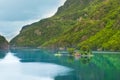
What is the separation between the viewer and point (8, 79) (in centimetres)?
11681

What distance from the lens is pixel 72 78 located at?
11425cm

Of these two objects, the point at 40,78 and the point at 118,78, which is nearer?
the point at 118,78

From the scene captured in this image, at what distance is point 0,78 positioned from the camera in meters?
→ 120

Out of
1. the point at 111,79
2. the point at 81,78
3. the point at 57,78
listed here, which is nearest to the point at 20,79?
the point at 57,78

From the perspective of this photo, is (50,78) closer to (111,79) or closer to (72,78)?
(72,78)

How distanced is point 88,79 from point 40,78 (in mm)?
18127

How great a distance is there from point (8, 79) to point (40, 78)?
11207mm

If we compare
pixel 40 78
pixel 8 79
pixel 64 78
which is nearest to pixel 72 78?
pixel 64 78

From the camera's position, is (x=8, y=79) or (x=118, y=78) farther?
(x=8, y=79)

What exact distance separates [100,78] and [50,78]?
17.6 metres

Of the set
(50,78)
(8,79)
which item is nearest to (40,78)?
(50,78)

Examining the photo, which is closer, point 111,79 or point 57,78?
point 111,79

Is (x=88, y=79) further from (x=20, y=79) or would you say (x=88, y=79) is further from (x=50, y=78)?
(x=20, y=79)

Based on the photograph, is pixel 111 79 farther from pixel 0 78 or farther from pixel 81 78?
pixel 0 78
